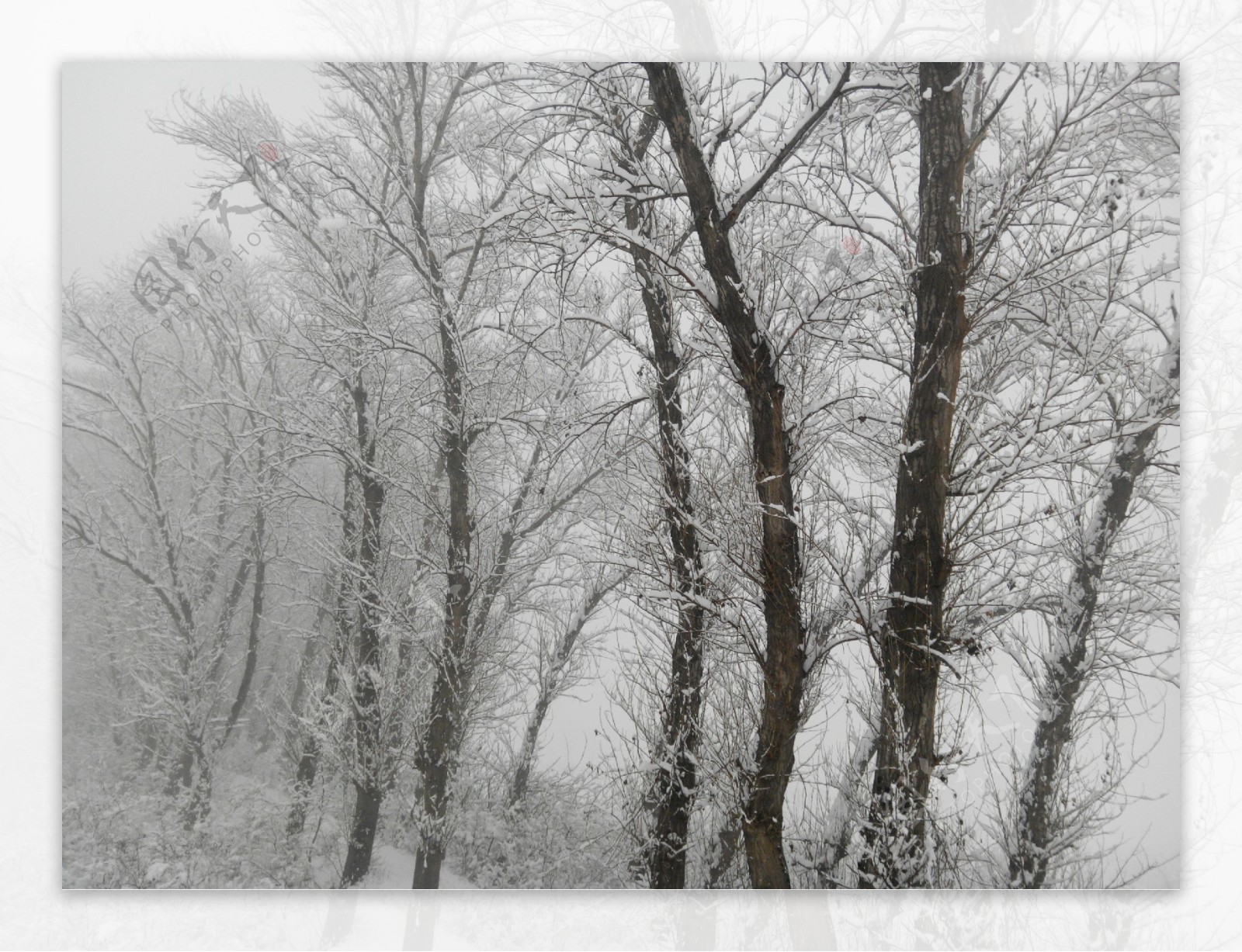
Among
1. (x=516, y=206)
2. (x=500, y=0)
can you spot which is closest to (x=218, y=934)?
(x=516, y=206)

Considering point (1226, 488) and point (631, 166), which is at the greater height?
point (631, 166)

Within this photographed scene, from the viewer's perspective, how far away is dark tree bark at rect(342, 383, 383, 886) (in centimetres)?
443

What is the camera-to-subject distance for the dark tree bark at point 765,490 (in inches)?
170

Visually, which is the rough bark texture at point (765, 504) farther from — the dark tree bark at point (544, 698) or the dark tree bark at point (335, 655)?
the dark tree bark at point (335, 655)

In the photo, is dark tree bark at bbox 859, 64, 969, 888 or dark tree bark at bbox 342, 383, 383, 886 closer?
dark tree bark at bbox 859, 64, 969, 888

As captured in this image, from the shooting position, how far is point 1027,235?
436 centimetres

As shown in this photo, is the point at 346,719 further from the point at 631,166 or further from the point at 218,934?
the point at 631,166

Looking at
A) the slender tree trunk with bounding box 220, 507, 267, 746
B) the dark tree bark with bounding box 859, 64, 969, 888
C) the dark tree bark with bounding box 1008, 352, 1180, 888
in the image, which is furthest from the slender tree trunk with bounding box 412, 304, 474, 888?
the dark tree bark with bounding box 1008, 352, 1180, 888

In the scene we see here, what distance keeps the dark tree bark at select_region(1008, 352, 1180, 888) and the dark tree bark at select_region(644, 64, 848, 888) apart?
869 millimetres

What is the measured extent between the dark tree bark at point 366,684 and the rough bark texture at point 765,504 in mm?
1370

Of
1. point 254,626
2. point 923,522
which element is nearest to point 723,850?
point 923,522

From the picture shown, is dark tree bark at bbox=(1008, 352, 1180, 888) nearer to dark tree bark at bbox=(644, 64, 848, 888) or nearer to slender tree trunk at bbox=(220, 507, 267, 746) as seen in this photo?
dark tree bark at bbox=(644, 64, 848, 888)

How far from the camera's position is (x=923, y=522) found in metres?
4.32

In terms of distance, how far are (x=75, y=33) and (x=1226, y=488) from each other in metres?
4.65
